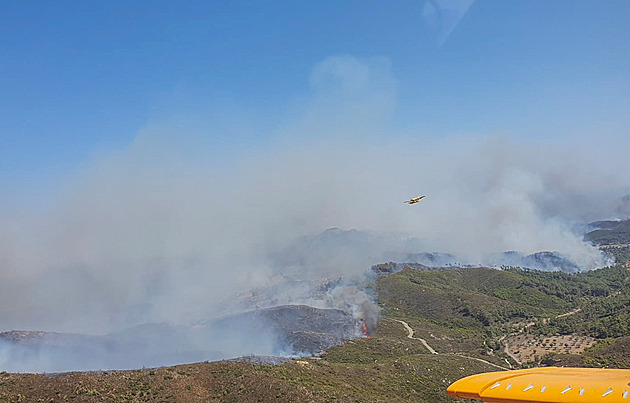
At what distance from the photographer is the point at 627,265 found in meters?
188

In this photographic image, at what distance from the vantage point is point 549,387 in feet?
40.4

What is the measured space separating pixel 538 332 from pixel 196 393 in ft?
271

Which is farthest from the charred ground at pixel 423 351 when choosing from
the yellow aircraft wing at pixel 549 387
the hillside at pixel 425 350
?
the yellow aircraft wing at pixel 549 387

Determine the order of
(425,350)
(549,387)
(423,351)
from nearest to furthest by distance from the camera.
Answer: (549,387), (423,351), (425,350)

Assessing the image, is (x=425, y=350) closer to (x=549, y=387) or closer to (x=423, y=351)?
(x=423, y=351)

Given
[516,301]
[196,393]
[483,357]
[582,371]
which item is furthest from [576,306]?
[582,371]

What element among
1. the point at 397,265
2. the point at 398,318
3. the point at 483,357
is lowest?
the point at 483,357

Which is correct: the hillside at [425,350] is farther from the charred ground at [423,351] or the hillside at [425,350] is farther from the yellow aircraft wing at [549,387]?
the yellow aircraft wing at [549,387]

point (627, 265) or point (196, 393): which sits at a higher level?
point (627, 265)

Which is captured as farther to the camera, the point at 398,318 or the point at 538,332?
the point at 398,318

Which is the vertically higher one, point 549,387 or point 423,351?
point 549,387

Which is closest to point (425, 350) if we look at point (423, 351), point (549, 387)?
point (423, 351)

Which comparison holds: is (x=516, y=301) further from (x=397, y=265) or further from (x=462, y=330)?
(x=397, y=265)

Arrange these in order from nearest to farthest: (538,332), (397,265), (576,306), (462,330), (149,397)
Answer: (149,397)
(538,332)
(462,330)
(576,306)
(397,265)
